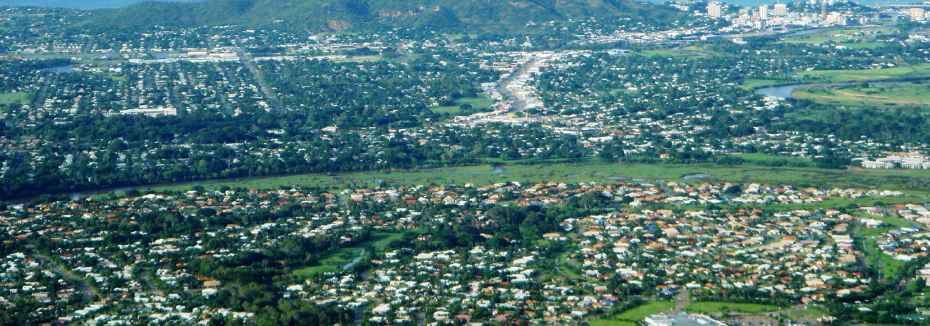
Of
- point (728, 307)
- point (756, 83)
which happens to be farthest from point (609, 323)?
point (756, 83)

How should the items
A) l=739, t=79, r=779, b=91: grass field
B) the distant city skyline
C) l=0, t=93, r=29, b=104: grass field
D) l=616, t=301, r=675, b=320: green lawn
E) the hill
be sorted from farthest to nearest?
the distant city skyline
the hill
l=739, t=79, r=779, b=91: grass field
l=0, t=93, r=29, b=104: grass field
l=616, t=301, r=675, b=320: green lawn

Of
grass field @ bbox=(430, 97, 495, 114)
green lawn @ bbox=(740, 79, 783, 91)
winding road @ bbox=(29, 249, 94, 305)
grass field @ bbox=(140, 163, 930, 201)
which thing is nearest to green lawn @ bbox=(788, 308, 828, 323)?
grass field @ bbox=(140, 163, 930, 201)

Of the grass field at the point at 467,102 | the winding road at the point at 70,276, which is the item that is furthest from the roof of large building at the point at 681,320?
the grass field at the point at 467,102

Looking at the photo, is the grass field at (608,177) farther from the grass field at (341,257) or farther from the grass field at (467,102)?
the grass field at (467,102)

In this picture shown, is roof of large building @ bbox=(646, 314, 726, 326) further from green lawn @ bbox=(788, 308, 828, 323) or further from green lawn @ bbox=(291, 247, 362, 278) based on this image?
green lawn @ bbox=(291, 247, 362, 278)

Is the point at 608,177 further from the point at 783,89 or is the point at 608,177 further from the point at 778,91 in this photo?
the point at 783,89

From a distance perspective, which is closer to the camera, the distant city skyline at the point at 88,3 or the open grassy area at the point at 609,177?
the open grassy area at the point at 609,177
